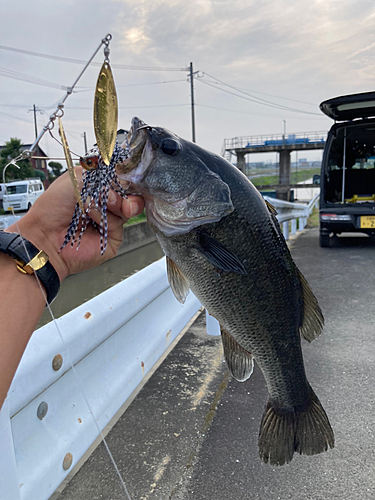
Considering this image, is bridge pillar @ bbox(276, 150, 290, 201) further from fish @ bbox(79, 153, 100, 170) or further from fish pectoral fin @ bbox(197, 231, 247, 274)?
fish @ bbox(79, 153, 100, 170)

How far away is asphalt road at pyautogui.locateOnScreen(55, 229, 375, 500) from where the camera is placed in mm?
1929

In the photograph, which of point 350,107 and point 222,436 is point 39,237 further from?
point 350,107

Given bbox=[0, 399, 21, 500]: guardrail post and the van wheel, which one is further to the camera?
the van wheel

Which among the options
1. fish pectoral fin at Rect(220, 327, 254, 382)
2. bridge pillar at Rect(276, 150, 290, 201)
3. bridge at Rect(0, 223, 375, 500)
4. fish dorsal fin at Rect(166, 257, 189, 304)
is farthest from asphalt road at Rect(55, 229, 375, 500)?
bridge pillar at Rect(276, 150, 290, 201)

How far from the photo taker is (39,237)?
4.73 ft

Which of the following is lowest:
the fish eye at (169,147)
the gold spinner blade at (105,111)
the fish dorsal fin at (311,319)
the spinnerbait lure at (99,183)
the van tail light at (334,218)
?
the van tail light at (334,218)

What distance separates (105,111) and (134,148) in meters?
0.28

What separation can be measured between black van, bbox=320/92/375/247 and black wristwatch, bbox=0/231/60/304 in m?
7.05

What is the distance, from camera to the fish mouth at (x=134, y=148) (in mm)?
1190

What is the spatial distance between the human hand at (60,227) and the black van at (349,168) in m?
6.83

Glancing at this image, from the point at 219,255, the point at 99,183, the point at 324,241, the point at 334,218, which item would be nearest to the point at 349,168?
the point at 334,218

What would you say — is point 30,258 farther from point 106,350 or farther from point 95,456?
point 95,456

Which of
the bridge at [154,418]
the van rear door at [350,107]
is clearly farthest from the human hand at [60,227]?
the van rear door at [350,107]

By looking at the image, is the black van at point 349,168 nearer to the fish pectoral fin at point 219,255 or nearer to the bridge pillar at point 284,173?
the fish pectoral fin at point 219,255
